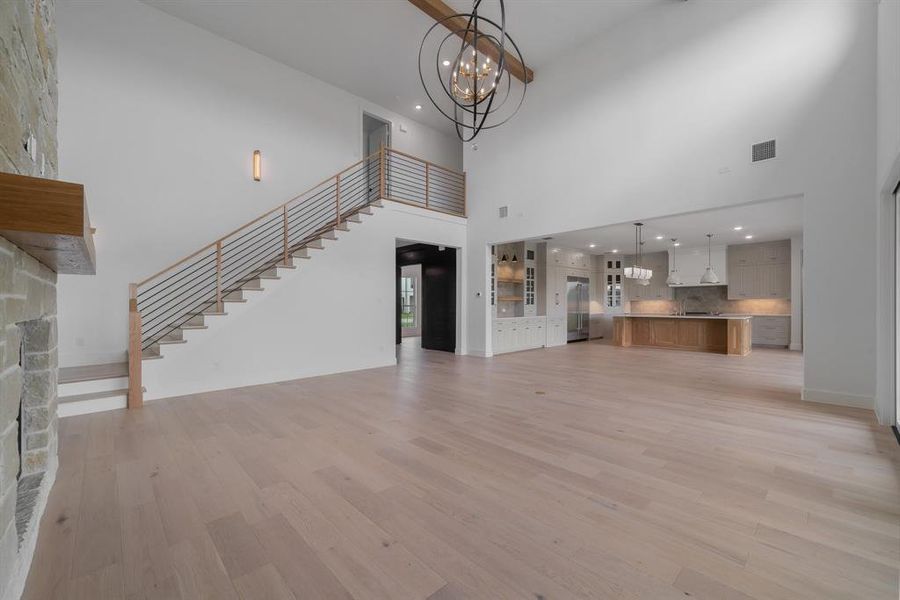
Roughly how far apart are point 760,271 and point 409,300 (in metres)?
10.1

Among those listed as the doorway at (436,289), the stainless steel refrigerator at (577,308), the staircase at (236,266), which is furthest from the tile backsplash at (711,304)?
the staircase at (236,266)

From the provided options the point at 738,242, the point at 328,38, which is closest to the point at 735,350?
the point at 738,242

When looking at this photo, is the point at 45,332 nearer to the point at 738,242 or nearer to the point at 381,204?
the point at 381,204

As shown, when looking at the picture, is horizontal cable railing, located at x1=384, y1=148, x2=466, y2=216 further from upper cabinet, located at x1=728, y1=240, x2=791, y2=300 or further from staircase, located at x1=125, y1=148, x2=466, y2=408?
upper cabinet, located at x1=728, y1=240, x2=791, y2=300

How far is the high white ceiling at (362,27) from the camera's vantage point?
5852 millimetres

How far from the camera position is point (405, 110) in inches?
356

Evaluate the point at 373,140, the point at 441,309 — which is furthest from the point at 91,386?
the point at 373,140

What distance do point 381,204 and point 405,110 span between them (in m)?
3.63

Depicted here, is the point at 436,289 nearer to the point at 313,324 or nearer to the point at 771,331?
the point at 313,324

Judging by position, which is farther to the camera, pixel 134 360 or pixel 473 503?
pixel 134 360

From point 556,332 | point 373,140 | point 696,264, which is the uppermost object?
point 373,140

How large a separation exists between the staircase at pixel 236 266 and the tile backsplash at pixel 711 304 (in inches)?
309

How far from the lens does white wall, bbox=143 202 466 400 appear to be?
478cm

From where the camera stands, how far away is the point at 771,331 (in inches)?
386
